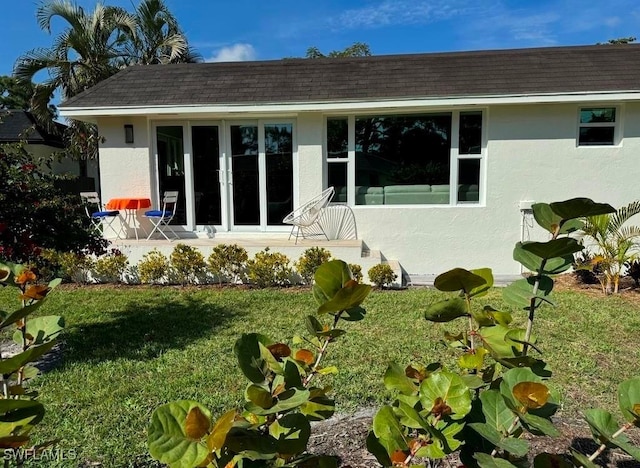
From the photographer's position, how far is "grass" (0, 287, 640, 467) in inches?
134

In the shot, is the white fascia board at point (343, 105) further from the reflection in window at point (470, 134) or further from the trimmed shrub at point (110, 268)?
the trimmed shrub at point (110, 268)

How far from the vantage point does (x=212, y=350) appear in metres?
4.71

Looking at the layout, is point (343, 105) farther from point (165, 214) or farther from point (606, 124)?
point (606, 124)

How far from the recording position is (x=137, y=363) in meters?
4.40

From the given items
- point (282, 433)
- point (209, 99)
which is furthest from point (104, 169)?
point (282, 433)

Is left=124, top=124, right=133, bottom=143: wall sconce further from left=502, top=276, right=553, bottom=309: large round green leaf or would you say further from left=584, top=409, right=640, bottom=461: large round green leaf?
left=584, top=409, right=640, bottom=461: large round green leaf

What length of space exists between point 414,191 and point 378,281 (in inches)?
95.1

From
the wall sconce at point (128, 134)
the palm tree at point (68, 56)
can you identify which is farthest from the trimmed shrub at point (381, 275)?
the palm tree at point (68, 56)

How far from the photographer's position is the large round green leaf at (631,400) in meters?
1.11

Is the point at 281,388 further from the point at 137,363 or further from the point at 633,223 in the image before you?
the point at 633,223

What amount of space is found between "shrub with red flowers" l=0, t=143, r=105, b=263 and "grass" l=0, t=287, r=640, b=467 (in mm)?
1133

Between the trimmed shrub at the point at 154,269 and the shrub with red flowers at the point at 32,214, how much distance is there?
2818 millimetres

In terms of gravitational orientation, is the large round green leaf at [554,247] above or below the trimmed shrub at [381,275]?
above

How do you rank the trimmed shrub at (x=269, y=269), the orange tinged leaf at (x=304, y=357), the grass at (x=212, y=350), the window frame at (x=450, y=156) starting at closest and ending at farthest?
the orange tinged leaf at (x=304, y=357)
the grass at (x=212, y=350)
the trimmed shrub at (x=269, y=269)
the window frame at (x=450, y=156)
